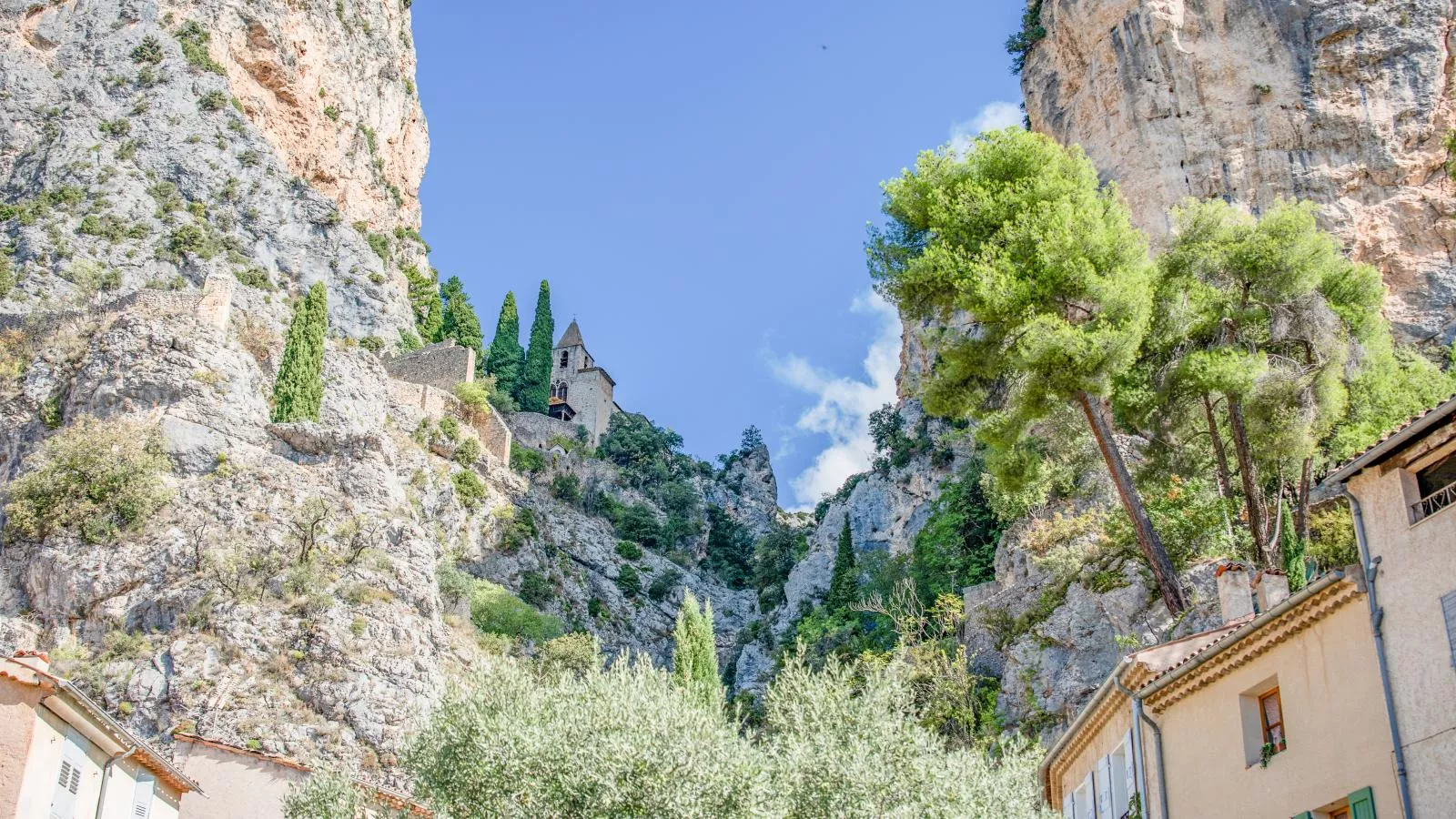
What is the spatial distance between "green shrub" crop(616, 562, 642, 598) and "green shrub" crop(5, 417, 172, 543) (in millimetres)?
22222

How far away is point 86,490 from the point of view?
34.6 m

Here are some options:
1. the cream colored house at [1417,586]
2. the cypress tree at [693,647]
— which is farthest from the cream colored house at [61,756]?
the cypress tree at [693,647]

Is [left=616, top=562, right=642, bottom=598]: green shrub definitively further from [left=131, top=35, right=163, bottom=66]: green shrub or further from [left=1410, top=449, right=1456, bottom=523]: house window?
[left=1410, top=449, right=1456, bottom=523]: house window

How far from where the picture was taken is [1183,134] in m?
40.1

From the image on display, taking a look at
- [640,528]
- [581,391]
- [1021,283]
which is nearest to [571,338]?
[581,391]

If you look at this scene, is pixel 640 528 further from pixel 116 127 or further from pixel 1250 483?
pixel 1250 483

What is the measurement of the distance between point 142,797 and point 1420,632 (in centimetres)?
1758

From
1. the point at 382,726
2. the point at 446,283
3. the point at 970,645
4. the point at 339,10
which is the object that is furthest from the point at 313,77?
the point at 970,645

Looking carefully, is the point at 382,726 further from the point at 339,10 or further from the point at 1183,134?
the point at 339,10

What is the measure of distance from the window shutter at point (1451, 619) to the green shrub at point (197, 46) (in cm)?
5706

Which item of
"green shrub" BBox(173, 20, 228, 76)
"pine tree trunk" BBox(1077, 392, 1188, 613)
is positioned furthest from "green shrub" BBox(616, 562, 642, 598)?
"pine tree trunk" BBox(1077, 392, 1188, 613)

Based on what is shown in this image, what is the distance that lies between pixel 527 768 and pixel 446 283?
186 ft

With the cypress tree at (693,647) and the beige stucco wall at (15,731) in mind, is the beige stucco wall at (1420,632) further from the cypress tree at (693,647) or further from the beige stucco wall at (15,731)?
the cypress tree at (693,647)

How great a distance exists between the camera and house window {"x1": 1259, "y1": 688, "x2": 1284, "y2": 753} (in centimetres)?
1308
